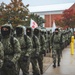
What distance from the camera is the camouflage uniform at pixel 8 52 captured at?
6675 millimetres

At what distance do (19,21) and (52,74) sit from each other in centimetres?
2751

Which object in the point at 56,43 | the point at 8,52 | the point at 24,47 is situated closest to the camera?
the point at 8,52

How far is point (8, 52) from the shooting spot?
6793mm

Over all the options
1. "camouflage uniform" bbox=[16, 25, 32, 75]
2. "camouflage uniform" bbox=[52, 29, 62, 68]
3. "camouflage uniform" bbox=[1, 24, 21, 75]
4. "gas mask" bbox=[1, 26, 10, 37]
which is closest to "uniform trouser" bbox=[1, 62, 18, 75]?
"camouflage uniform" bbox=[1, 24, 21, 75]

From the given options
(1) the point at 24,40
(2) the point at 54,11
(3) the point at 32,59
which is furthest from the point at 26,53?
(2) the point at 54,11

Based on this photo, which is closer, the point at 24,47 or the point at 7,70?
the point at 7,70

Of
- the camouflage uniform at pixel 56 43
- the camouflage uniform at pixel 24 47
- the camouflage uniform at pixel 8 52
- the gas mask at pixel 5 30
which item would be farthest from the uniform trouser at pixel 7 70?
the camouflage uniform at pixel 56 43

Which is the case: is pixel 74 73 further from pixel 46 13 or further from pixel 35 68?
pixel 46 13

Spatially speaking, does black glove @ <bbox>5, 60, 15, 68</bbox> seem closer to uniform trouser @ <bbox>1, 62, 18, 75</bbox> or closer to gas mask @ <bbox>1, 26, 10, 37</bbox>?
uniform trouser @ <bbox>1, 62, 18, 75</bbox>

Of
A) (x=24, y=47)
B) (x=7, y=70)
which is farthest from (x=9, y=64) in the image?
(x=24, y=47)

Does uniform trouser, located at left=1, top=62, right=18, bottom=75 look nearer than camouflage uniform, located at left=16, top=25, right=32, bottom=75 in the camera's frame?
Yes

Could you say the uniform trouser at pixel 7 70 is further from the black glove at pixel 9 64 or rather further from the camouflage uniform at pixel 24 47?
the camouflage uniform at pixel 24 47

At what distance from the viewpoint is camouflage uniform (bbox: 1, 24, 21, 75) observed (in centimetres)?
668

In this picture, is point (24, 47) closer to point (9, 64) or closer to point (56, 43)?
point (9, 64)
